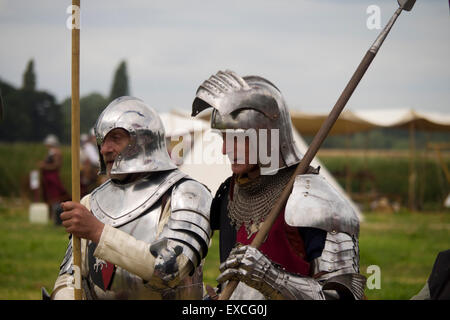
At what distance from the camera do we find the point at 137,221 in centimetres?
440

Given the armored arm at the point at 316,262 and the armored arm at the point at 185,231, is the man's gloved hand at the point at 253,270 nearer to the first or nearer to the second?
the armored arm at the point at 316,262

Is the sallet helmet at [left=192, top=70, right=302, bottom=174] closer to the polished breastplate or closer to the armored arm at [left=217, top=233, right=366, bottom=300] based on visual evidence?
the armored arm at [left=217, top=233, right=366, bottom=300]

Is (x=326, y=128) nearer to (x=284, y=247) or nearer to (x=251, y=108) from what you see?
(x=251, y=108)

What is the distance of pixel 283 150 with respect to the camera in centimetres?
397

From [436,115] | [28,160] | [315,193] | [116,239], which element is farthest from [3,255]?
[436,115]

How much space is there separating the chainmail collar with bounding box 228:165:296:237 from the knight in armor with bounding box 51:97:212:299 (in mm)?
251

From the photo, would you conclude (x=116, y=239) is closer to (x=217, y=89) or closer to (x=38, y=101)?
(x=217, y=89)

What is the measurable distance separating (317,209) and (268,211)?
1.09 feet

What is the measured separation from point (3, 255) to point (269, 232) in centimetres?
819

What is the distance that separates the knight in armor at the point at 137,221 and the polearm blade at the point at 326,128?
0.48 meters

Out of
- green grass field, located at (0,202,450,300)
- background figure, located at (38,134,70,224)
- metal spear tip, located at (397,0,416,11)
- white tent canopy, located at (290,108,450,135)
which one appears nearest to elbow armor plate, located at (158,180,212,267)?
metal spear tip, located at (397,0,416,11)

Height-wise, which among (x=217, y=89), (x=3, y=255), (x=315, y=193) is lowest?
(x=3, y=255)

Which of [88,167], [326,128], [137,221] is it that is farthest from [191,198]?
[88,167]

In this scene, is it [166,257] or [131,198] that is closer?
[166,257]
